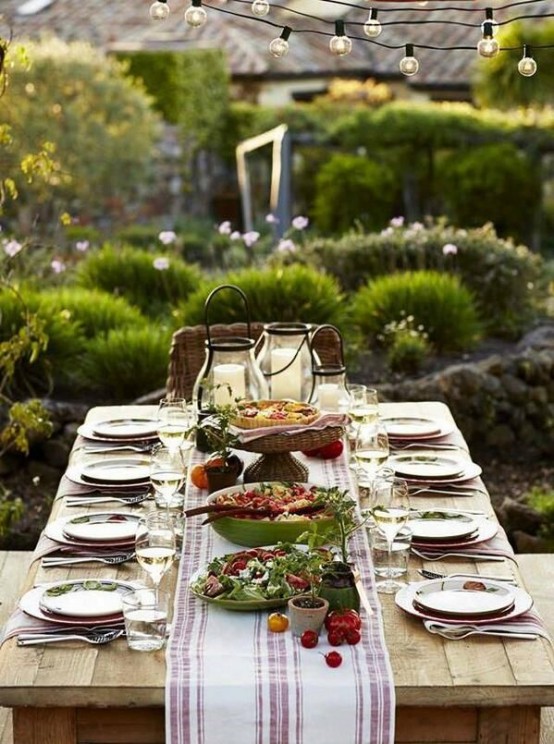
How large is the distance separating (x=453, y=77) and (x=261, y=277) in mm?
12374

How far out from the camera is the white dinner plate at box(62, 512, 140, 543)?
3553mm

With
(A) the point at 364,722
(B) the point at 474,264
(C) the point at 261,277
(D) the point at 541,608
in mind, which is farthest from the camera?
(B) the point at 474,264

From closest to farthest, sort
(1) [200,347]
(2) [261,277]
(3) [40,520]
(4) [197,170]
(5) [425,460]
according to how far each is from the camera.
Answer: (5) [425,460]
(1) [200,347]
(3) [40,520]
(2) [261,277]
(4) [197,170]

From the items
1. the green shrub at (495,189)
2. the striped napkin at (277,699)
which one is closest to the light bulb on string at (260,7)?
the striped napkin at (277,699)

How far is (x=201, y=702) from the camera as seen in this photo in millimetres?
2689

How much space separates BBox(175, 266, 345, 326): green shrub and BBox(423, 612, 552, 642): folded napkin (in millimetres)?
4134

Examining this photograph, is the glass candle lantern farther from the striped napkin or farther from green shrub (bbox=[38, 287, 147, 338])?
green shrub (bbox=[38, 287, 147, 338])

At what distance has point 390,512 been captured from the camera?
318cm

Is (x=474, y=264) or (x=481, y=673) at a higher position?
(x=481, y=673)

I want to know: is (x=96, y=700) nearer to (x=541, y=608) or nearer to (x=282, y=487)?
(x=282, y=487)

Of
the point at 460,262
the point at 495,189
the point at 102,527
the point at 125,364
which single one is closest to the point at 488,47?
the point at 102,527

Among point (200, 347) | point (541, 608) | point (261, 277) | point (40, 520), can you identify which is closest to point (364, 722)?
point (541, 608)

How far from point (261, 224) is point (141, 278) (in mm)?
7459

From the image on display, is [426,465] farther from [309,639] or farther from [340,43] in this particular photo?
[309,639]
